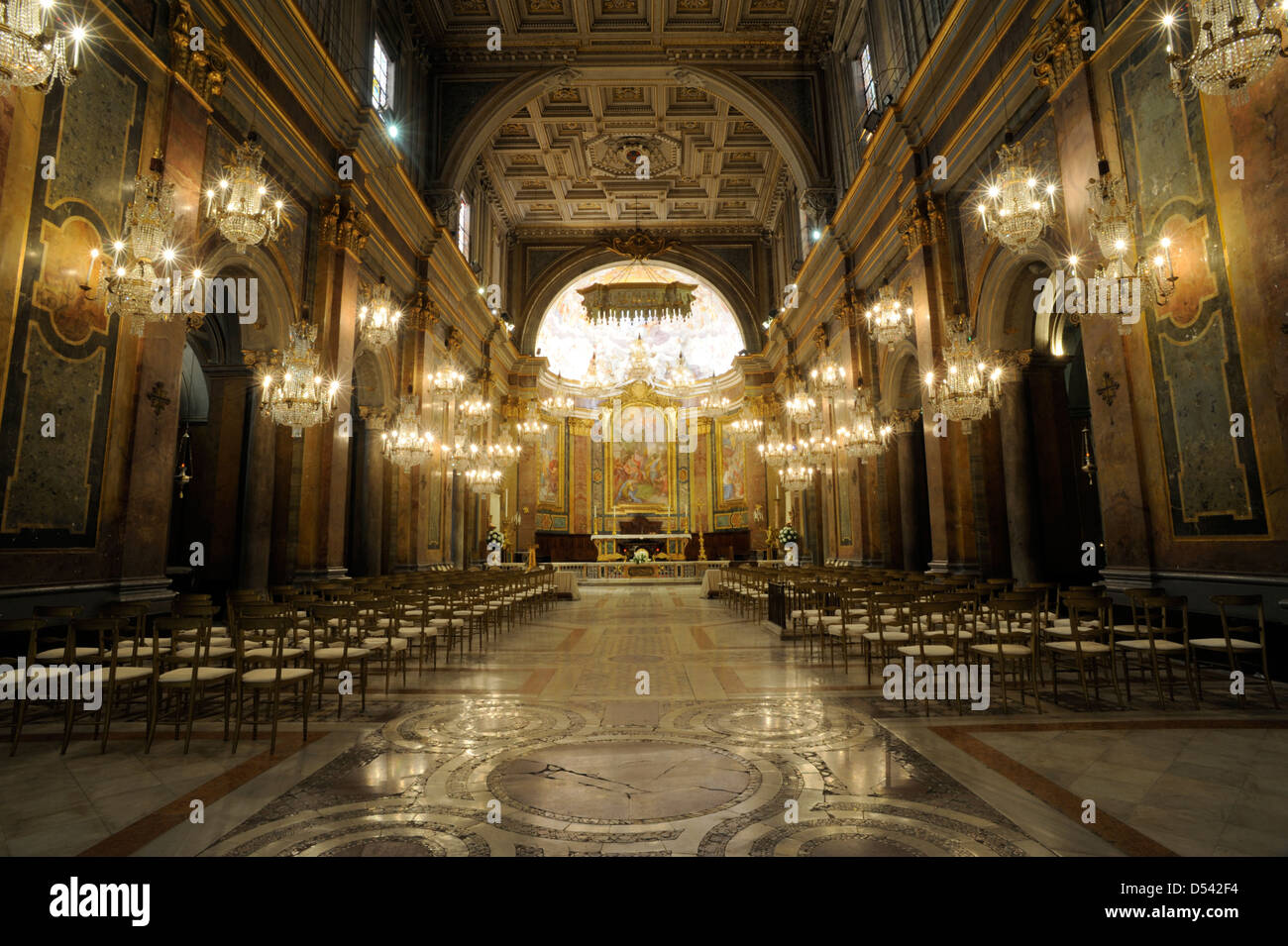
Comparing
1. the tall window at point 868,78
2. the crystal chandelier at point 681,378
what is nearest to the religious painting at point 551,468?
the crystal chandelier at point 681,378

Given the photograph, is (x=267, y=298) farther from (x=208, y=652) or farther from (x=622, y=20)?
(x=622, y=20)

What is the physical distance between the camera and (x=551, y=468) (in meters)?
27.6

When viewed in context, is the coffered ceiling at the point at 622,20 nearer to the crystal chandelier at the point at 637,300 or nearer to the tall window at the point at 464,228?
the tall window at the point at 464,228

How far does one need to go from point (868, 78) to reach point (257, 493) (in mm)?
15077

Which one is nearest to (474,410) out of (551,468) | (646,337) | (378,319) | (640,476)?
(378,319)

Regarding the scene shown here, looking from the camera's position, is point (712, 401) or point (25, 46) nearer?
point (25, 46)

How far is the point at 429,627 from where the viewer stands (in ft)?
23.4

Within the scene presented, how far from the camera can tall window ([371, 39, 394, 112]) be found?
43.5 ft

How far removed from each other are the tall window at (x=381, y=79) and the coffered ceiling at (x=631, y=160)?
437cm

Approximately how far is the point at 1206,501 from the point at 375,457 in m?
13.5

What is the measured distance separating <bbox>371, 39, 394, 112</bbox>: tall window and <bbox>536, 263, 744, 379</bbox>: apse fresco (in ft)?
46.8

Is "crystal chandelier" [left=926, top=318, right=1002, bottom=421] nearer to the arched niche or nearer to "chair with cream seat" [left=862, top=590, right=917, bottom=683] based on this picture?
"chair with cream seat" [left=862, top=590, right=917, bottom=683]
